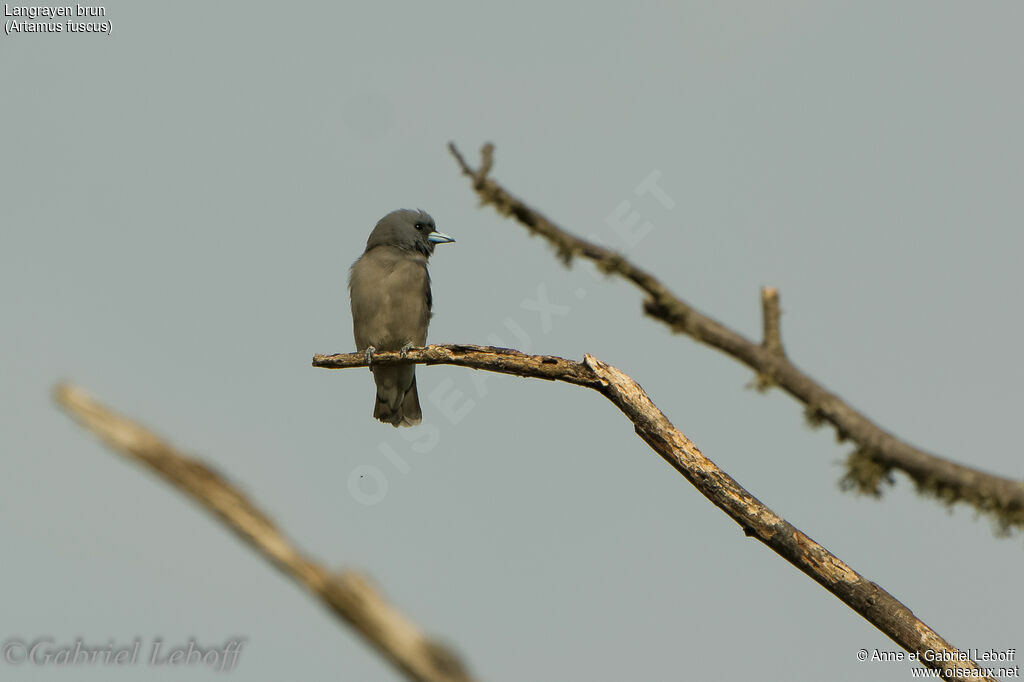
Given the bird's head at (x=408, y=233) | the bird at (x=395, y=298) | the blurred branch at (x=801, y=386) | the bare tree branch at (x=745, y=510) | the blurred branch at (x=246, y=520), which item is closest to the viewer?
the blurred branch at (x=246, y=520)

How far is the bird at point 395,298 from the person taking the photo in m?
12.1

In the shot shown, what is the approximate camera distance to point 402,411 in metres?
13.0

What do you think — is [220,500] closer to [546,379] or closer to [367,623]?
[367,623]

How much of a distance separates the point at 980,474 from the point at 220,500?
7.43ft

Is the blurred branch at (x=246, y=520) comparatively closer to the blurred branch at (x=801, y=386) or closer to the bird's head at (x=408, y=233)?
the blurred branch at (x=801, y=386)

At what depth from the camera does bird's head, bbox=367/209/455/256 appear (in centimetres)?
1255

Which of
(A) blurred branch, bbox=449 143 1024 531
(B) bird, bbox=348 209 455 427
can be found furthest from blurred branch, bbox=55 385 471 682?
(B) bird, bbox=348 209 455 427

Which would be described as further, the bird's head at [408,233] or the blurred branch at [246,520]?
the bird's head at [408,233]

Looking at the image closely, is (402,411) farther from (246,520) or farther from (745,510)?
(246,520)

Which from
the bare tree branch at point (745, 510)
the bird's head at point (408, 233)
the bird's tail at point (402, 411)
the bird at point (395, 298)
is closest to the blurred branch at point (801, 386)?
the bare tree branch at point (745, 510)

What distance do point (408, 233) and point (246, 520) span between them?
391 inches

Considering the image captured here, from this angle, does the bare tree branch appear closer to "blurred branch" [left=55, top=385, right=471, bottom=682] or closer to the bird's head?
"blurred branch" [left=55, top=385, right=471, bottom=682]

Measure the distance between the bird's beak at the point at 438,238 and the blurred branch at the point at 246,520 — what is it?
9.90m

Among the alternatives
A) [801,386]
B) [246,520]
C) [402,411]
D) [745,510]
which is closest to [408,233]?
[402,411]
